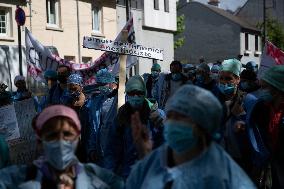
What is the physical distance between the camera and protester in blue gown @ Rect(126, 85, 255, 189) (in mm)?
3260

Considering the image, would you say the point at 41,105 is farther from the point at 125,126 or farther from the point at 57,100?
the point at 125,126

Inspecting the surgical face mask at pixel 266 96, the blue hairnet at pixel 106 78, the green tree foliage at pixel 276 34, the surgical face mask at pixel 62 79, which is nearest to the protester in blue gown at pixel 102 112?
the blue hairnet at pixel 106 78

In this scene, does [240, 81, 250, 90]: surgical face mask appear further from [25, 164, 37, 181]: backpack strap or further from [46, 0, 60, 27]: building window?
[46, 0, 60, 27]: building window

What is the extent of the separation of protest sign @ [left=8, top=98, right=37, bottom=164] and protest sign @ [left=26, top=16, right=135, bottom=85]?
12.2 feet

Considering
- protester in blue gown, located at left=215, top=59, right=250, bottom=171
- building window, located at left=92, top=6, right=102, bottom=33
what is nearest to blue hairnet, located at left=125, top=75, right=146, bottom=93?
protester in blue gown, located at left=215, top=59, right=250, bottom=171

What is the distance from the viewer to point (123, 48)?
7.96 m

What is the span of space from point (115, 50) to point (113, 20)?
24956mm

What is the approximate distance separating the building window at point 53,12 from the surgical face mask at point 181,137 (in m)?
25.0

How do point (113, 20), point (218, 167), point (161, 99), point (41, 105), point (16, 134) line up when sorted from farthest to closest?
point (113, 20)
point (161, 99)
point (41, 105)
point (16, 134)
point (218, 167)

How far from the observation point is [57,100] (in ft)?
29.2

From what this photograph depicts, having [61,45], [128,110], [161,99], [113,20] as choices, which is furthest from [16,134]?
[113,20]

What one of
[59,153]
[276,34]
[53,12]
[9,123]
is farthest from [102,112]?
[276,34]

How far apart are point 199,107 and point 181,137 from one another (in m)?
0.18

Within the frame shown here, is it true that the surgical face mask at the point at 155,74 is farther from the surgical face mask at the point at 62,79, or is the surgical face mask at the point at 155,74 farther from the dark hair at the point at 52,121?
the dark hair at the point at 52,121
